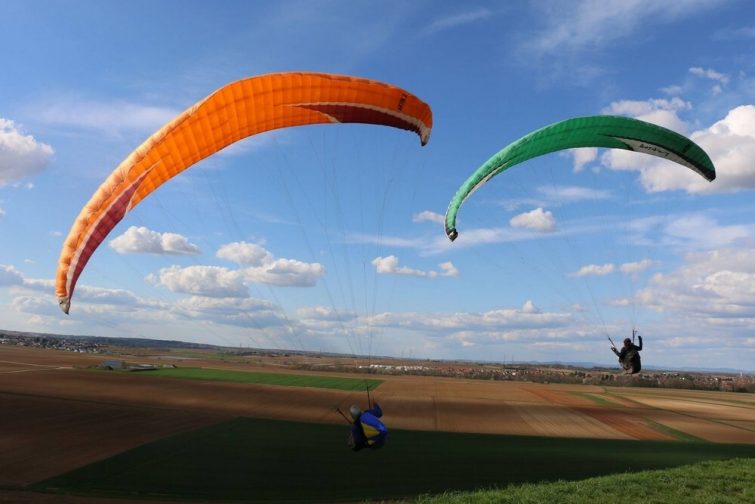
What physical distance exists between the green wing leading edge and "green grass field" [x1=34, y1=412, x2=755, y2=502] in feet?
28.8

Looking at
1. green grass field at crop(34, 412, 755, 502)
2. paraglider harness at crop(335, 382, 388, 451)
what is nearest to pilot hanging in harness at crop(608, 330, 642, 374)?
green grass field at crop(34, 412, 755, 502)

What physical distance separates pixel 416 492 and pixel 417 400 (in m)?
29.9

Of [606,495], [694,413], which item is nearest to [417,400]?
[694,413]

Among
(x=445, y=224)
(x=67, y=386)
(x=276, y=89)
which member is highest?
(x=276, y=89)

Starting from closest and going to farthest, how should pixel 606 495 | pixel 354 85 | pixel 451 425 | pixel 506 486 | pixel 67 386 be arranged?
pixel 606 495 < pixel 354 85 < pixel 506 486 < pixel 451 425 < pixel 67 386

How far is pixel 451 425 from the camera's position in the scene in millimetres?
31641

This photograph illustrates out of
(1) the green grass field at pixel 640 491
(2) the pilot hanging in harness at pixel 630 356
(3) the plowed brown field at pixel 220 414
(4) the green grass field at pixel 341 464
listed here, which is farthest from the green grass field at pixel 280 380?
(1) the green grass field at pixel 640 491

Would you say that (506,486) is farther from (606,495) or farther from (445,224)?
(445,224)

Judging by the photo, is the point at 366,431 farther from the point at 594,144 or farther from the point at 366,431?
the point at 594,144

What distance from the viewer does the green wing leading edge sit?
66.2ft

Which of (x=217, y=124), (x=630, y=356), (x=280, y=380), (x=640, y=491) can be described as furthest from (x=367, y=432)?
(x=280, y=380)

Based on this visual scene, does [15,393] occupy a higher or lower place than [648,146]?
→ lower

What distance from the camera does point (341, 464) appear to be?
66.8 feet

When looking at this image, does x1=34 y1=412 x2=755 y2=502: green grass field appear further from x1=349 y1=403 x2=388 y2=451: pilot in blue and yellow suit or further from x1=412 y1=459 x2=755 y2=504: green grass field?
x1=349 y1=403 x2=388 y2=451: pilot in blue and yellow suit
